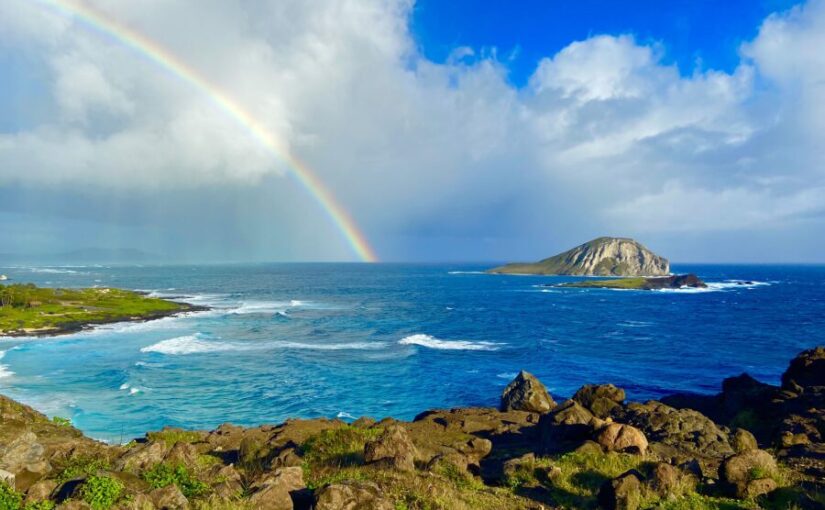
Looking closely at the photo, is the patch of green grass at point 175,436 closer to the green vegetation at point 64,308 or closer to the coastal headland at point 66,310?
the coastal headland at point 66,310

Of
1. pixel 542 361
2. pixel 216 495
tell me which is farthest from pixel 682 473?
pixel 542 361

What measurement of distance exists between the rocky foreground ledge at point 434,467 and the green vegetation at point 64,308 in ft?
204

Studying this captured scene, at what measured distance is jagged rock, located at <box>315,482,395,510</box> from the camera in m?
9.88

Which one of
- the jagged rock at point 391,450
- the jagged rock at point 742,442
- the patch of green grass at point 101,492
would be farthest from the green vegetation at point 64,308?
the jagged rock at point 742,442

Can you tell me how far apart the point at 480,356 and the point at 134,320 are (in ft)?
207

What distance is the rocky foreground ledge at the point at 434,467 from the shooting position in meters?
10.9

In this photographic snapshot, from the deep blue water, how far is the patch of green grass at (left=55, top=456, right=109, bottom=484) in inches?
668

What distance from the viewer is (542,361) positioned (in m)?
53.4

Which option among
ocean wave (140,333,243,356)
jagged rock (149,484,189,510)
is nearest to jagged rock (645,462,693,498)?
jagged rock (149,484,189,510)

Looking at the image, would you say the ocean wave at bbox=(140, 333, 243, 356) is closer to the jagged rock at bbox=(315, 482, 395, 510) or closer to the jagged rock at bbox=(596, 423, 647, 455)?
the jagged rock at bbox=(596, 423, 647, 455)

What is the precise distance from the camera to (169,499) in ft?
34.3

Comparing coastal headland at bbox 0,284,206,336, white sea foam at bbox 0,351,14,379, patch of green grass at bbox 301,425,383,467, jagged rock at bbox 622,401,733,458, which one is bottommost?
white sea foam at bbox 0,351,14,379

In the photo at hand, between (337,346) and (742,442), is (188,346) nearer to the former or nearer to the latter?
(337,346)

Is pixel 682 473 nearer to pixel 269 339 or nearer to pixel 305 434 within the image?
pixel 305 434
